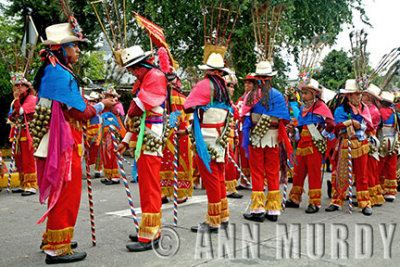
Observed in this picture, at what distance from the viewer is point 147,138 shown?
4445mm

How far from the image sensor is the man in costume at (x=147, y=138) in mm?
4395

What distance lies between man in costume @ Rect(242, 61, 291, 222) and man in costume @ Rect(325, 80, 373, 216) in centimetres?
124

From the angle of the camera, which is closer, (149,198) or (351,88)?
(149,198)

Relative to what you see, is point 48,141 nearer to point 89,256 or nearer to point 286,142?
point 89,256

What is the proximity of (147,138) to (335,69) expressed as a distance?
81.2ft

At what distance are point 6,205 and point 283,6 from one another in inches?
217

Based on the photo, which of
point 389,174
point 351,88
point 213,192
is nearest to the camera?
point 213,192

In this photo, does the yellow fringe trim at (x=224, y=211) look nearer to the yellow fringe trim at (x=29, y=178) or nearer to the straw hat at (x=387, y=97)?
the straw hat at (x=387, y=97)

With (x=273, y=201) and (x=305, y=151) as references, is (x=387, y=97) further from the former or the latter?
(x=273, y=201)

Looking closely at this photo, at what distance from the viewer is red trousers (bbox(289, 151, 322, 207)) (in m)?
6.55

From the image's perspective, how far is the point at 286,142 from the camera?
6.07m

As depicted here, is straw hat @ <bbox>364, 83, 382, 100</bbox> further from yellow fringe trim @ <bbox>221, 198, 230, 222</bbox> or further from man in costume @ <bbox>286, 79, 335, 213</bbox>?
yellow fringe trim @ <bbox>221, 198, 230, 222</bbox>

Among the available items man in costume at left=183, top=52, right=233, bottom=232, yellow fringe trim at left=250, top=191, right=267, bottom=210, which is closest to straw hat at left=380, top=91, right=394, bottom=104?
yellow fringe trim at left=250, top=191, right=267, bottom=210
